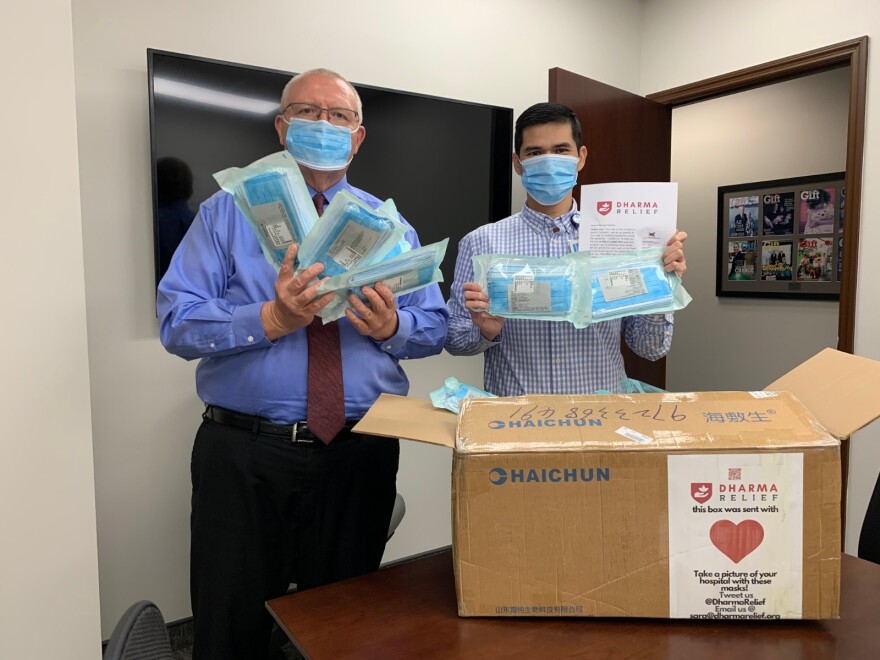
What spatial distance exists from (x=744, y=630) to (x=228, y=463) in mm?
980

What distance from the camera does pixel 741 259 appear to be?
4.07m

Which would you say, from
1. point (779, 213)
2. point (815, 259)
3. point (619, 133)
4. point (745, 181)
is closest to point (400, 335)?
point (619, 133)

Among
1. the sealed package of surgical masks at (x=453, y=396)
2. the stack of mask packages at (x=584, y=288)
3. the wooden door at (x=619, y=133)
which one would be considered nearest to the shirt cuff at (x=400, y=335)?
the stack of mask packages at (x=584, y=288)

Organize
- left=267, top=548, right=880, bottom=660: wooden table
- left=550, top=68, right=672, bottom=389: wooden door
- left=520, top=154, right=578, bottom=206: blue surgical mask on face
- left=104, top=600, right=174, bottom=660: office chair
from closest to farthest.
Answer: left=104, top=600, right=174, bottom=660: office chair → left=267, top=548, right=880, bottom=660: wooden table → left=520, top=154, right=578, bottom=206: blue surgical mask on face → left=550, top=68, right=672, bottom=389: wooden door

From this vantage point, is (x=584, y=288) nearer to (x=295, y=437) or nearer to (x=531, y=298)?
(x=531, y=298)

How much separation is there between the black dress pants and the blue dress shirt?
0.08 meters

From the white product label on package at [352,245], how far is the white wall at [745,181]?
Answer: 3405 mm

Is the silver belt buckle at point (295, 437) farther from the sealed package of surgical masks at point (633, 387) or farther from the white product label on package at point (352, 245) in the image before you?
the sealed package of surgical masks at point (633, 387)

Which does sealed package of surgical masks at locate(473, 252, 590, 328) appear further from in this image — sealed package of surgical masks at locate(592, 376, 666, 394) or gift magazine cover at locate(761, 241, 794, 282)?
gift magazine cover at locate(761, 241, 794, 282)

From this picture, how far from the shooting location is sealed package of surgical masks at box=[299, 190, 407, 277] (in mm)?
1054

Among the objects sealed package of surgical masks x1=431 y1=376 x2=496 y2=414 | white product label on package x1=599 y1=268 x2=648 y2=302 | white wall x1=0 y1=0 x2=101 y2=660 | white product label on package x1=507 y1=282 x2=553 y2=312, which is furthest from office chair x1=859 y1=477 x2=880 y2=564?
white wall x1=0 y1=0 x2=101 y2=660

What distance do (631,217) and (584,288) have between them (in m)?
0.19

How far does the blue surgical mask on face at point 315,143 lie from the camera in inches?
52.7

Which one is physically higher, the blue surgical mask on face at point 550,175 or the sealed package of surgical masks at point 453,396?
the blue surgical mask on face at point 550,175
